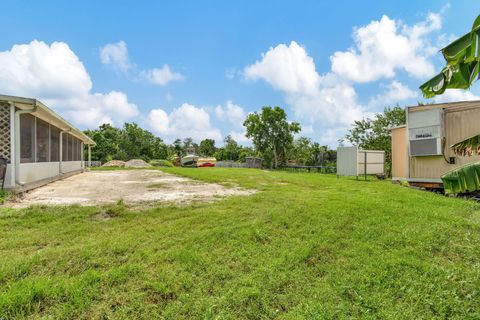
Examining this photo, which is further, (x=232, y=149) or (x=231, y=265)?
(x=232, y=149)

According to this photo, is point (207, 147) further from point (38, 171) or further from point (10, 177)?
point (10, 177)

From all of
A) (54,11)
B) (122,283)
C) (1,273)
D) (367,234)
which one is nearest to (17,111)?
(54,11)

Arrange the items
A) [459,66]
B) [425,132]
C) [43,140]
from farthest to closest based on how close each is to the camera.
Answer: [43,140] < [425,132] < [459,66]

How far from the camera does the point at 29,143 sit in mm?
8797

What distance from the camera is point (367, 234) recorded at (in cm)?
421

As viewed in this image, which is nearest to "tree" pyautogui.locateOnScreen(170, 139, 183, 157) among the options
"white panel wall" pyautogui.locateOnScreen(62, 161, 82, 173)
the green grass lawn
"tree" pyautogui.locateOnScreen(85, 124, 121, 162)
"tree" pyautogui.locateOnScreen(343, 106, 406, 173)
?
"tree" pyautogui.locateOnScreen(85, 124, 121, 162)

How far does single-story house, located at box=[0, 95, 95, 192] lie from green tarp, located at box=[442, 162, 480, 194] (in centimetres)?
1001

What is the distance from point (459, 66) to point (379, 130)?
59.3ft

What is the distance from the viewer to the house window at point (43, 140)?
972 cm

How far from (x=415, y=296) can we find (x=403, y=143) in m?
10.4

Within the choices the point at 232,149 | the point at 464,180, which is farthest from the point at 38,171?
the point at 232,149

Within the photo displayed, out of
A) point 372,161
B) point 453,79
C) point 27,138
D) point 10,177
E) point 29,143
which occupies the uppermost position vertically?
point 453,79

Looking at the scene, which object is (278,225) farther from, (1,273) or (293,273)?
(1,273)

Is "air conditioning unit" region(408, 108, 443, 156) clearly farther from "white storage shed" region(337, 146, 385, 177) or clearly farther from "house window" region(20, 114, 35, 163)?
"house window" region(20, 114, 35, 163)
